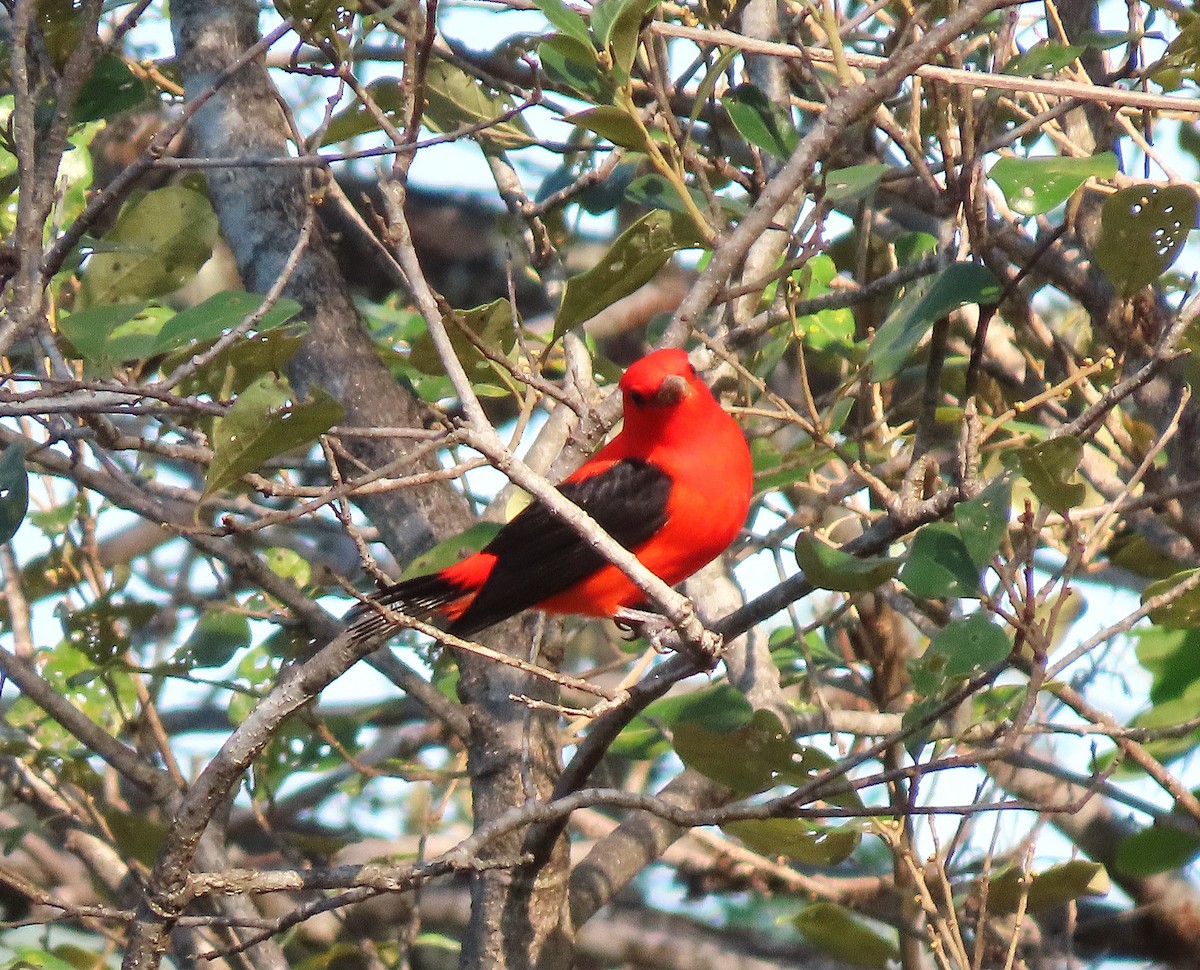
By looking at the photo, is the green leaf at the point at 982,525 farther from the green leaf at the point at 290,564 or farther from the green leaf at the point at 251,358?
the green leaf at the point at 290,564

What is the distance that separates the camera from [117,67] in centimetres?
361

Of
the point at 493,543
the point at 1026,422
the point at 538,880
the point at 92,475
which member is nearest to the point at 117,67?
the point at 92,475

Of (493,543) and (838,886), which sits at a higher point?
(493,543)

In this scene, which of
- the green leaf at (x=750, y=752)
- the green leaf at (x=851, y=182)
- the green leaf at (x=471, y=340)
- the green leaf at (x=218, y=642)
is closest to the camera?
the green leaf at (x=851, y=182)

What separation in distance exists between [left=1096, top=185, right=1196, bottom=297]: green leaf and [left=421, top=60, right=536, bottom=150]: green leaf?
1.78 metres

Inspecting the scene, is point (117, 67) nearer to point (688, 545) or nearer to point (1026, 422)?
point (688, 545)

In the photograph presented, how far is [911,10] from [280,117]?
87.9 inches

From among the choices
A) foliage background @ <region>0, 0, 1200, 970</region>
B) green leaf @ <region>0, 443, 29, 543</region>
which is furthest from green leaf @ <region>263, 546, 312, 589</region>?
green leaf @ <region>0, 443, 29, 543</region>

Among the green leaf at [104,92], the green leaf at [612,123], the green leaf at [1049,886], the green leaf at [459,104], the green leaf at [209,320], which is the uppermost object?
the green leaf at [459,104]

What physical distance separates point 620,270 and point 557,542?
46.4 inches

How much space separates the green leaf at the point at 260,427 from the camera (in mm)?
2707

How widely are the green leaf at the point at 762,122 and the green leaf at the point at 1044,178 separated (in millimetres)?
643

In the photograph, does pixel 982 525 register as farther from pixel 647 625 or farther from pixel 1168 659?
pixel 647 625

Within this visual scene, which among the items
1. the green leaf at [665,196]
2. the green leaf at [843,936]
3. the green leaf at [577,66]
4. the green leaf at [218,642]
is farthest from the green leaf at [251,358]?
the green leaf at [843,936]
